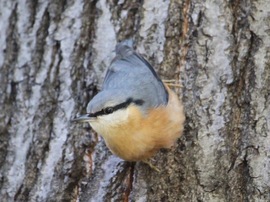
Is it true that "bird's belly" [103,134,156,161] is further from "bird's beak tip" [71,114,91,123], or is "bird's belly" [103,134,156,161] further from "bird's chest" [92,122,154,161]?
"bird's beak tip" [71,114,91,123]

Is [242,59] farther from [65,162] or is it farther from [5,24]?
[5,24]

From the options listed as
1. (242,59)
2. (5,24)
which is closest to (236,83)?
(242,59)

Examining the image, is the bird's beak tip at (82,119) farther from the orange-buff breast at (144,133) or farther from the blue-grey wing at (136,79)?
the blue-grey wing at (136,79)

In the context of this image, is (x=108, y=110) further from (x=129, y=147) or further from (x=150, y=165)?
(x=150, y=165)

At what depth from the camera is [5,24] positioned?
4.06m

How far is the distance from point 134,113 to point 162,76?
11.3 inches

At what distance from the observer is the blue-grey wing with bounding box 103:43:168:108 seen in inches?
144

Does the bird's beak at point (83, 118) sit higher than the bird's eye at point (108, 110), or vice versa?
the bird's eye at point (108, 110)

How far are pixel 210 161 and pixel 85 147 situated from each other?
0.68 m

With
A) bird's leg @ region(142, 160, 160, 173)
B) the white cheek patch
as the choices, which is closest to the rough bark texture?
bird's leg @ region(142, 160, 160, 173)

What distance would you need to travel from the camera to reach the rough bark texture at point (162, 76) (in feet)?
11.5

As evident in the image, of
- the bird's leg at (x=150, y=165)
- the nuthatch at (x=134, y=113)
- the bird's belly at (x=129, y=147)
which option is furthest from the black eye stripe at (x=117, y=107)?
the bird's leg at (x=150, y=165)

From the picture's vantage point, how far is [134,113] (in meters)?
3.61

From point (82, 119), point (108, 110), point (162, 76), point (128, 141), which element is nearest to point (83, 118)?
point (82, 119)
